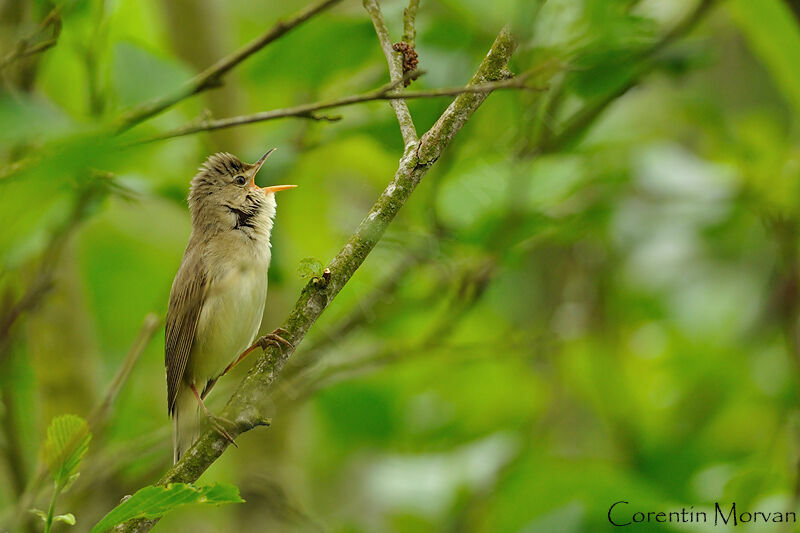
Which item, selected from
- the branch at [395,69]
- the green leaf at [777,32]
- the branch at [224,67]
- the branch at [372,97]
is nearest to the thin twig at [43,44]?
the branch at [224,67]

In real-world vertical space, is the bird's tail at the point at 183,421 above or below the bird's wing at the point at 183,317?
below

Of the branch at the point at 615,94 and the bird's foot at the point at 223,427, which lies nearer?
the bird's foot at the point at 223,427

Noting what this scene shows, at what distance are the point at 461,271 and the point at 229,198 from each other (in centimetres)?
107

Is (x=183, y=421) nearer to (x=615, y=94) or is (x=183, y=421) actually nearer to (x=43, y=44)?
(x=43, y=44)

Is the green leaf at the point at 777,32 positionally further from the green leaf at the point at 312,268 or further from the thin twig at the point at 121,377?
the thin twig at the point at 121,377

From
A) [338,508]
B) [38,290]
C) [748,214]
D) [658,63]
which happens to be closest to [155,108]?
[38,290]

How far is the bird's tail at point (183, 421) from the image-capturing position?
11.4 ft

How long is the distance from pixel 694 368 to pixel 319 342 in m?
1.63

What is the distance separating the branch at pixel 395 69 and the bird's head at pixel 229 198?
133 cm

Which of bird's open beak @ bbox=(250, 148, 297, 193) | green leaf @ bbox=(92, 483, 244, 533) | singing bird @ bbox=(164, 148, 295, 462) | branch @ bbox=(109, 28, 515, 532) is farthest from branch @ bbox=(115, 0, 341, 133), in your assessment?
singing bird @ bbox=(164, 148, 295, 462)

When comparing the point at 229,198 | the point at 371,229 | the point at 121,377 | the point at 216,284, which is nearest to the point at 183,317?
the point at 216,284

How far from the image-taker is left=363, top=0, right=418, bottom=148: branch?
2193 millimetres

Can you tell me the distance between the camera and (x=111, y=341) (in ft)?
17.4

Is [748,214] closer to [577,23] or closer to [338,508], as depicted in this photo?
[577,23]
